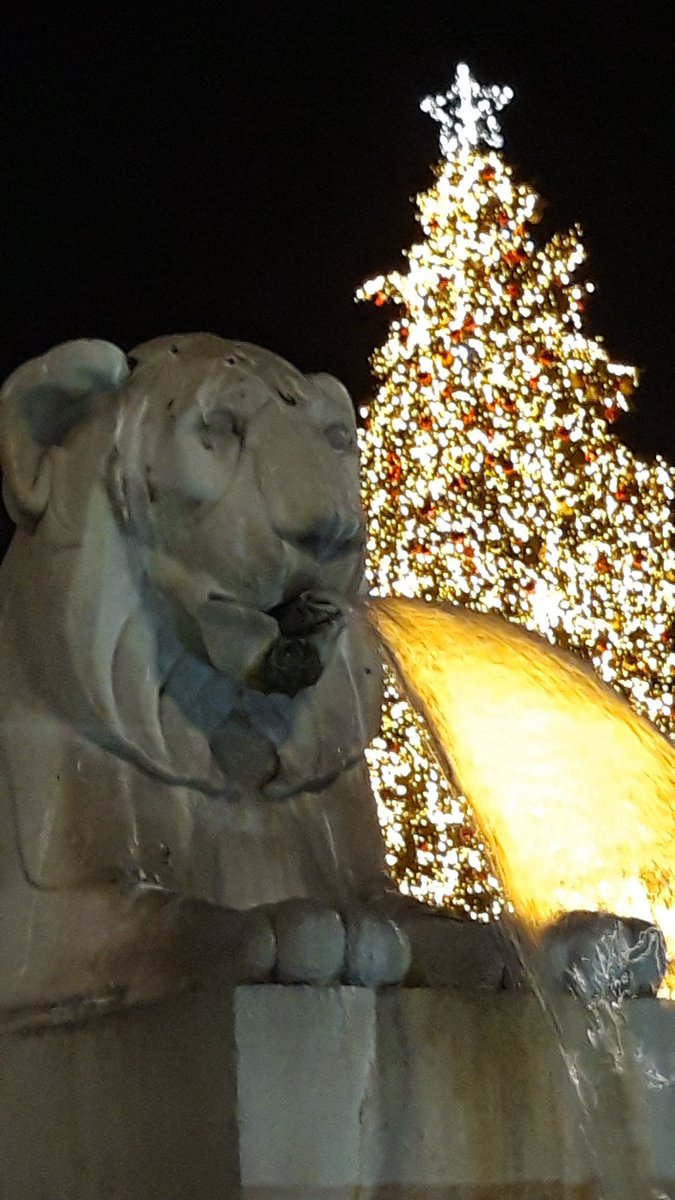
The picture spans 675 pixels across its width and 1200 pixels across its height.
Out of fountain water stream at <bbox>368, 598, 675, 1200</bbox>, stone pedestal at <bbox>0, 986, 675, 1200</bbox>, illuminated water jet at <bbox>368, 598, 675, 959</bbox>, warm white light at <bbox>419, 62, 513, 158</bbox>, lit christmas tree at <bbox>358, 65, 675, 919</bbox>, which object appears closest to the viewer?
stone pedestal at <bbox>0, 986, 675, 1200</bbox>

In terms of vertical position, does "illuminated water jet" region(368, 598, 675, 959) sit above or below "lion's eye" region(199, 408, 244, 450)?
below

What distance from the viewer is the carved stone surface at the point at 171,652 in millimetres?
3371

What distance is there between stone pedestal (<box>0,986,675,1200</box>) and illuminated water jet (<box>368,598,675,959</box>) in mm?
256

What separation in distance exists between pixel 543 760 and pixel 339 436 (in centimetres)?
55

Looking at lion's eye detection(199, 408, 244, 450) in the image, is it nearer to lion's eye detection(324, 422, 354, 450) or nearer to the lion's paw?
lion's eye detection(324, 422, 354, 450)

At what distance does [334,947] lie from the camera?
3.00 m

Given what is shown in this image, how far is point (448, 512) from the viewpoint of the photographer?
908cm

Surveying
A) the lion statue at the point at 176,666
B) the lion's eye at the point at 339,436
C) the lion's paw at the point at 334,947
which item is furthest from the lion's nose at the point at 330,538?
the lion's paw at the point at 334,947

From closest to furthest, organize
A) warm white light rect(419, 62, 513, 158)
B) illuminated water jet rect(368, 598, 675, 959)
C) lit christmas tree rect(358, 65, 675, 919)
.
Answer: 1. illuminated water jet rect(368, 598, 675, 959)
2. lit christmas tree rect(358, 65, 675, 919)
3. warm white light rect(419, 62, 513, 158)

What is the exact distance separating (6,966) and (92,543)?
0.59 metres

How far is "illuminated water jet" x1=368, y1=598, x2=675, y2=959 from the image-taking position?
3.48 metres

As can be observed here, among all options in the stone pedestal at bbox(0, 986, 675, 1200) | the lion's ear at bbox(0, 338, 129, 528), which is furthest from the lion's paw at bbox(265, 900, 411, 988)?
the lion's ear at bbox(0, 338, 129, 528)

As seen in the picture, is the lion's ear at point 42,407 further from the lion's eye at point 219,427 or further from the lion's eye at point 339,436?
the lion's eye at point 339,436

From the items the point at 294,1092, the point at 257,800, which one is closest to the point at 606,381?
the point at 257,800
